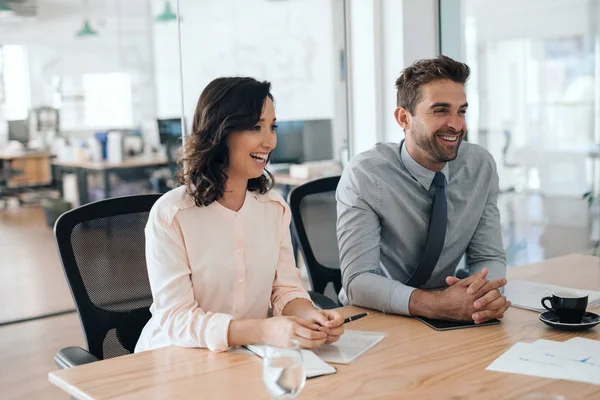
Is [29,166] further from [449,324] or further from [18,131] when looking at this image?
[449,324]

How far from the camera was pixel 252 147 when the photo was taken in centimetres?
198

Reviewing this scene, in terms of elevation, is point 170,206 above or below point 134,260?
above

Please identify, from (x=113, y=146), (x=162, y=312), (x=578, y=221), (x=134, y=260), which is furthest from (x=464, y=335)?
(x=113, y=146)

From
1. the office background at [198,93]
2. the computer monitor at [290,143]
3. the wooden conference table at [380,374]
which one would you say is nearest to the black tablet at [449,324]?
the wooden conference table at [380,374]

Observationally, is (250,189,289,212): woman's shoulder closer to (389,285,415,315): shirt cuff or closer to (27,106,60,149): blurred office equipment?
(389,285,415,315): shirt cuff

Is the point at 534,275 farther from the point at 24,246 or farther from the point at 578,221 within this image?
the point at 24,246

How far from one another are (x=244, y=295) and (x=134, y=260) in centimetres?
43

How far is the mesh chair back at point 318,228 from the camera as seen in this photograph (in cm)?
273

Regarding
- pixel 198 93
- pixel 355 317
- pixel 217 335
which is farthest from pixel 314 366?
pixel 198 93

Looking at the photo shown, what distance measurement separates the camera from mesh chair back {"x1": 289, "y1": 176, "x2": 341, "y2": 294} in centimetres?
273

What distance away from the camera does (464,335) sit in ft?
6.12

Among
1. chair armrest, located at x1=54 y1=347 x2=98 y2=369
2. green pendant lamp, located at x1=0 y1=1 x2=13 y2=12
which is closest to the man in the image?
chair armrest, located at x1=54 y1=347 x2=98 y2=369

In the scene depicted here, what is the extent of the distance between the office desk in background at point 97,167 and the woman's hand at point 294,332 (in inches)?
108

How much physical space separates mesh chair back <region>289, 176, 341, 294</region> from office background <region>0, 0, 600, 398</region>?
1104 mm
